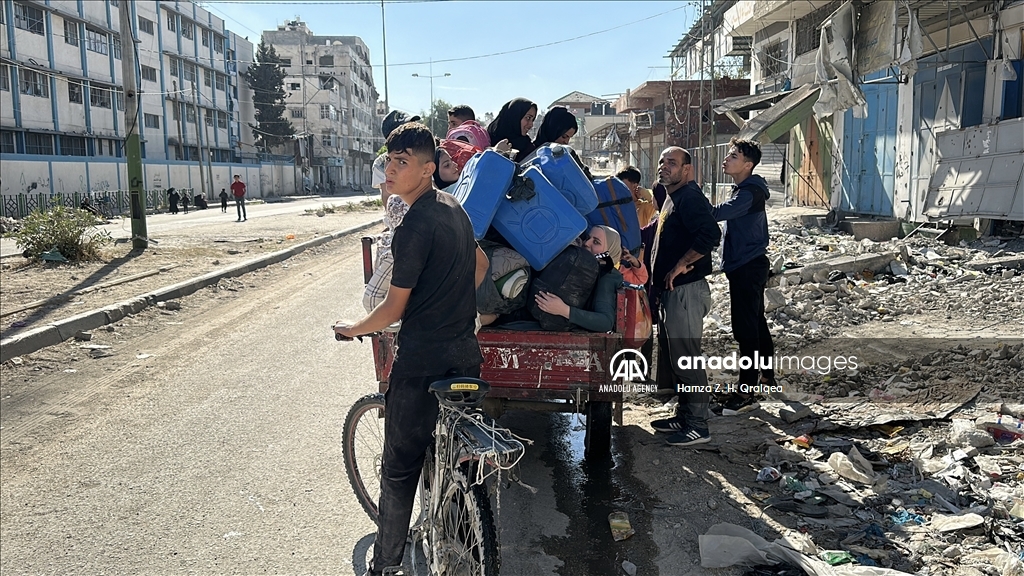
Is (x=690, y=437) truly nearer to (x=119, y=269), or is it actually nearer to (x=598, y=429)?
(x=598, y=429)

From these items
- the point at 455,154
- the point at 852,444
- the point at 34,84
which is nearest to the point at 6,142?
the point at 34,84

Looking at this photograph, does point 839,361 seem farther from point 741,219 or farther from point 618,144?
point 618,144

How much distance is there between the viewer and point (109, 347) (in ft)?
24.6

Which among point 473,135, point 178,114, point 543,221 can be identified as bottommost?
point 543,221

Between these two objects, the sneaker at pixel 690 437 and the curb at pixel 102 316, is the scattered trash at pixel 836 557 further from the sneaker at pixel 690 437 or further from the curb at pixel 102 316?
the curb at pixel 102 316

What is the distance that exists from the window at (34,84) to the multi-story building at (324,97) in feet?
118

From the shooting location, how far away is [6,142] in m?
36.4

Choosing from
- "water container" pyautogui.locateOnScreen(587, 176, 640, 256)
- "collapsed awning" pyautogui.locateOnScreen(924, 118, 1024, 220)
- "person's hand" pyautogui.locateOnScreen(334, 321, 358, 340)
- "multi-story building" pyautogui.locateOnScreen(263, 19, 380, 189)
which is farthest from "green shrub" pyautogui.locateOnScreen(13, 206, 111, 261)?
"multi-story building" pyautogui.locateOnScreen(263, 19, 380, 189)

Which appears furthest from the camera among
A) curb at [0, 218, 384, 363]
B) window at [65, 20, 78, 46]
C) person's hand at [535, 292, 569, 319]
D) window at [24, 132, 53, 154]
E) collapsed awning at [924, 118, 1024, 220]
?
window at [65, 20, 78, 46]

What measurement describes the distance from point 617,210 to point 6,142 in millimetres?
41649

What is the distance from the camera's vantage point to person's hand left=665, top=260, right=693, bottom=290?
15.5 ft

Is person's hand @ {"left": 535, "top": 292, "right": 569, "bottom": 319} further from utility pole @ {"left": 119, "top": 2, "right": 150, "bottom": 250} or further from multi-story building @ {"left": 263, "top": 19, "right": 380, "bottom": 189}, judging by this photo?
multi-story building @ {"left": 263, "top": 19, "right": 380, "bottom": 189}

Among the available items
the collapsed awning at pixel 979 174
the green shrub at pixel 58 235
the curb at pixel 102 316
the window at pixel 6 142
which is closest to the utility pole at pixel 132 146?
the green shrub at pixel 58 235

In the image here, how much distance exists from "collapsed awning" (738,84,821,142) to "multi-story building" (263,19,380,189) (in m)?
65.5
